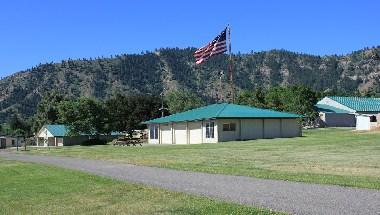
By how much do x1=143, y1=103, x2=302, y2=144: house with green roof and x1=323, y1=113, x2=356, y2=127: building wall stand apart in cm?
3766

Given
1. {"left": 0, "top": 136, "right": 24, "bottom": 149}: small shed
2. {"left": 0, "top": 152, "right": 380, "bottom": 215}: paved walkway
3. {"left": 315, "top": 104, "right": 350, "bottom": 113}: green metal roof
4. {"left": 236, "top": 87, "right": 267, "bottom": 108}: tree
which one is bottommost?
{"left": 0, "top": 136, "right": 24, "bottom": 149}: small shed

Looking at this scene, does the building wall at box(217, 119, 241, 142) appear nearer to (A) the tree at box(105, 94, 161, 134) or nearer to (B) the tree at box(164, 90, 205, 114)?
(A) the tree at box(105, 94, 161, 134)

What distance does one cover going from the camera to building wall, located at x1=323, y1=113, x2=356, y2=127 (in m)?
88.8

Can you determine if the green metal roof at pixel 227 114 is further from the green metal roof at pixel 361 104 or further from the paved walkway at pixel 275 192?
the green metal roof at pixel 361 104

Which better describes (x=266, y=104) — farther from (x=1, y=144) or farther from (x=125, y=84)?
(x=125, y=84)

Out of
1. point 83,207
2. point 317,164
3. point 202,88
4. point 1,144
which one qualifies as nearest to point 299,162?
point 317,164

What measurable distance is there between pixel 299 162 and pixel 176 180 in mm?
6502

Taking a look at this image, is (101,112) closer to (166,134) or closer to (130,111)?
(130,111)

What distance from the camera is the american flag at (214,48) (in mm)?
49334

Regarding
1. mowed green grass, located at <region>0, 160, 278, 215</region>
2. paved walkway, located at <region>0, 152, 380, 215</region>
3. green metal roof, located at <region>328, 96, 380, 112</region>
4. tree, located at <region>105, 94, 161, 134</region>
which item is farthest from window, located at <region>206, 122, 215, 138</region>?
tree, located at <region>105, 94, 161, 134</region>

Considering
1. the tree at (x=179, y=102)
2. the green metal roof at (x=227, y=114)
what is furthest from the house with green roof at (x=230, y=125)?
the tree at (x=179, y=102)

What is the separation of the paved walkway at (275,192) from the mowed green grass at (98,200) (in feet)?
2.21

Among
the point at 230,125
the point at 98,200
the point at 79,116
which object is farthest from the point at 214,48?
the point at 79,116

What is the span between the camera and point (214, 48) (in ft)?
162
